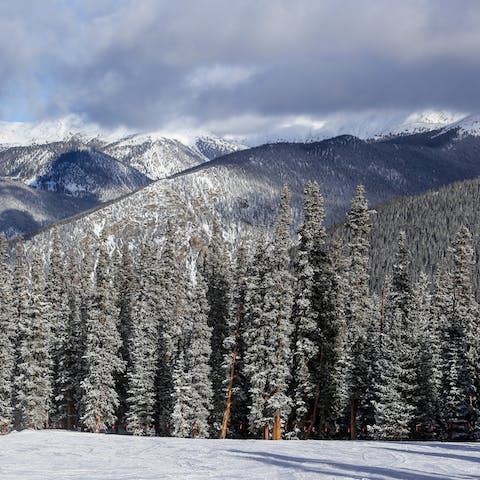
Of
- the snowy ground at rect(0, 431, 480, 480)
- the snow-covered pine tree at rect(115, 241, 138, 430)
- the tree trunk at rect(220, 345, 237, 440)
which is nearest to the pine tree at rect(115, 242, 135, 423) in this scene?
the snow-covered pine tree at rect(115, 241, 138, 430)

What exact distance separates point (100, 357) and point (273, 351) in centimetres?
1829

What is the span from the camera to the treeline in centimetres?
4034

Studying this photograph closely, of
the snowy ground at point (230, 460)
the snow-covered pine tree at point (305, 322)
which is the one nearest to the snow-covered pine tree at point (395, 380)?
the snow-covered pine tree at point (305, 322)

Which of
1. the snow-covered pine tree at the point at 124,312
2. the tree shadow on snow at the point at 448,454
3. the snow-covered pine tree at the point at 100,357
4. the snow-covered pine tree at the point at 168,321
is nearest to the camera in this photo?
the tree shadow on snow at the point at 448,454

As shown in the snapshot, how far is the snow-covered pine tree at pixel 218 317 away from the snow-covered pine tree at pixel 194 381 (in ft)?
4.04

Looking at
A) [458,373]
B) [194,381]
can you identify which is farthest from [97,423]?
[458,373]

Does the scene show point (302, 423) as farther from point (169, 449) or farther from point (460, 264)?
point (460, 264)

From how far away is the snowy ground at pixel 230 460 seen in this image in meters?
19.7

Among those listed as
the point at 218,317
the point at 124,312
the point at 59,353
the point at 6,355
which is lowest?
the point at 6,355

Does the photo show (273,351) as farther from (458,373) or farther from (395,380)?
(458,373)

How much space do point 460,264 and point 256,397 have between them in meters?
25.5

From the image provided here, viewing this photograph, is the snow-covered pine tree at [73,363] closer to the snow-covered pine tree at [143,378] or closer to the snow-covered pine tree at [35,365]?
the snow-covered pine tree at [35,365]

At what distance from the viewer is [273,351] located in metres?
39.3

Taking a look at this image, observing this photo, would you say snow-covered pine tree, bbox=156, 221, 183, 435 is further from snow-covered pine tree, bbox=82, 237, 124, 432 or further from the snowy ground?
the snowy ground
